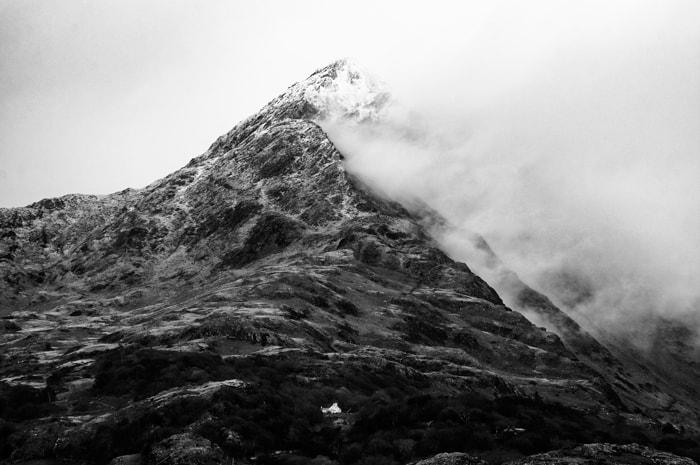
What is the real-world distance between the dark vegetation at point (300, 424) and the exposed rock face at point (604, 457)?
15.0 feet

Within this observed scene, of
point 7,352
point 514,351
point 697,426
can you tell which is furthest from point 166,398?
point 697,426

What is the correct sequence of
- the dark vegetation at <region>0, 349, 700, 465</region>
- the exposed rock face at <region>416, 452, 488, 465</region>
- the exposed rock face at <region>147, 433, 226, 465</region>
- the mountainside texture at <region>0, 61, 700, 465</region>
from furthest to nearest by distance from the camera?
the mountainside texture at <region>0, 61, 700, 465</region>
the dark vegetation at <region>0, 349, 700, 465</region>
the exposed rock face at <region>147, 433, 226, 465</region>
the exposed rock face at <region>416, 452, 488, 465</region>

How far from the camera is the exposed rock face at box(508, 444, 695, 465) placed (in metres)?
43.4

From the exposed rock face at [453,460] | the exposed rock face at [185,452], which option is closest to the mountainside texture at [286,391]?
the exposed rock face at [185,452]

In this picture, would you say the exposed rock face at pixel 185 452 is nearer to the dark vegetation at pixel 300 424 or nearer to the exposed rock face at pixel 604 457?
the dark vegetation at pixel 300 424

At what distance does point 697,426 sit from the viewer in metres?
196

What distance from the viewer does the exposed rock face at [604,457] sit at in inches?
1708

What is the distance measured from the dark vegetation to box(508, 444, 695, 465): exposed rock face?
181 inches

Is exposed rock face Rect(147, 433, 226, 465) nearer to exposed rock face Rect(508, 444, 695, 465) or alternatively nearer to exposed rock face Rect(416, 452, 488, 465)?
exposed rock face Rect(416, 452, 488, 465)

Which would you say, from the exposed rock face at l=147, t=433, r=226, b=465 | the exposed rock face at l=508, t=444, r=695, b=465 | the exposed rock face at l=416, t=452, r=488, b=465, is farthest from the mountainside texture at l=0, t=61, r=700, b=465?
the exposed rock face at l=416, t=452, r=488, b=465

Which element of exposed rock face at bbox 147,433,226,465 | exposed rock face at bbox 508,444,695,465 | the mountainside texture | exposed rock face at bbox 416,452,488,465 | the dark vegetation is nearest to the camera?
exposed rock face at bbox 508,444,695,465

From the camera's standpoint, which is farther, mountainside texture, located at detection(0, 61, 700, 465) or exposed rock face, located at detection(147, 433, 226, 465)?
mountainside texture, located at detection(0, 61, 700, 465)

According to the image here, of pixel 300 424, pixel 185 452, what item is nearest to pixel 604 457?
pixel 185 452

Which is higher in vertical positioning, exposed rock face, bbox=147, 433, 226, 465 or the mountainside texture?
the mountainside texture
